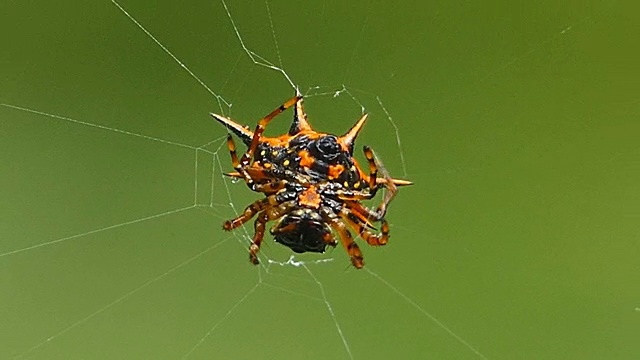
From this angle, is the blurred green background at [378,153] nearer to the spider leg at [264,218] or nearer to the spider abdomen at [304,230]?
the spider leg at [264,218]

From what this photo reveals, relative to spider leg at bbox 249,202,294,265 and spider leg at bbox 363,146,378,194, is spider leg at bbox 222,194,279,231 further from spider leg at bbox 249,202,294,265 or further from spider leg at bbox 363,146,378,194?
spider leg at bbox 363,146,378,194

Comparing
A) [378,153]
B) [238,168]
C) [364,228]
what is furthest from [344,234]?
[378,153]

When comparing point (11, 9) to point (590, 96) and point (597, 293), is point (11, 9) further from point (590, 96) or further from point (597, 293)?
point (597, 293)

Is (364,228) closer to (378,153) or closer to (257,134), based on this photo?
(257,134)

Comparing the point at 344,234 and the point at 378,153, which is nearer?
the point at 344,234

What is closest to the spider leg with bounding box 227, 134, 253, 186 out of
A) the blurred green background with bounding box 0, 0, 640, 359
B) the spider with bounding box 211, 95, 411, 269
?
the spider with bounding box 211, 95, 411, 269

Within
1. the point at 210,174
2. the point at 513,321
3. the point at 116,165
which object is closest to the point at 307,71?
the point at 210,174
